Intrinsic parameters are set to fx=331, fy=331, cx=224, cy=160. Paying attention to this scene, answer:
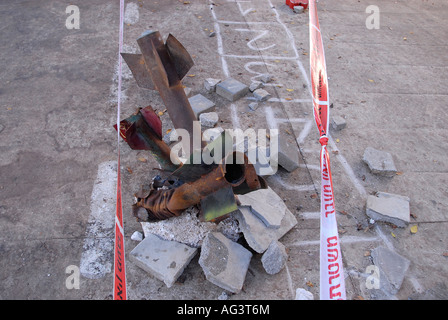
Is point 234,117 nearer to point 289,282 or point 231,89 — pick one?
point 231,89

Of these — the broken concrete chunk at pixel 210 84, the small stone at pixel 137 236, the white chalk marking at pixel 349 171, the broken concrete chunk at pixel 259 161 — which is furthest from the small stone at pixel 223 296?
the broken concrete chunk at pixel 210 84

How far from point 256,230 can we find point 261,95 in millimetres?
2853

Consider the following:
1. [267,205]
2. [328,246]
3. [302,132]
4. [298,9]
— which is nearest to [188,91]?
[302,132]

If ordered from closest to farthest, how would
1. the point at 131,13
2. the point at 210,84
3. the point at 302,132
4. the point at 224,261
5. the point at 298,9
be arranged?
1. the point at 224,261
2. the point at 302,132
3. the point at 210,84
4. the point at 131,13
5. the point at 298,9

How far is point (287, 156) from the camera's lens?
4.47 meters

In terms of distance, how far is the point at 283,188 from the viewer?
14.5 ft

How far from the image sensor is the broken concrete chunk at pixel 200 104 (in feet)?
17.3

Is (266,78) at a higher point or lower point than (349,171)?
higher

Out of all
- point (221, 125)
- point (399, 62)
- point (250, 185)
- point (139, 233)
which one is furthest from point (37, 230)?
point (399, 62)

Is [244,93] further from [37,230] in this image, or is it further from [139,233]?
[37,230]

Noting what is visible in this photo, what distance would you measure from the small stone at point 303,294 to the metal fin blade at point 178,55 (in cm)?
244

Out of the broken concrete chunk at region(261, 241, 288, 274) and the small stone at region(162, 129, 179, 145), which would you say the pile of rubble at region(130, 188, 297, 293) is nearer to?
the broken concrete chunk at region(261, 241, 288, 274)

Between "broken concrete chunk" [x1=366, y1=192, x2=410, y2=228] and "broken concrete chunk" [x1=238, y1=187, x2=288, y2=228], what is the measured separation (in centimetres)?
112
